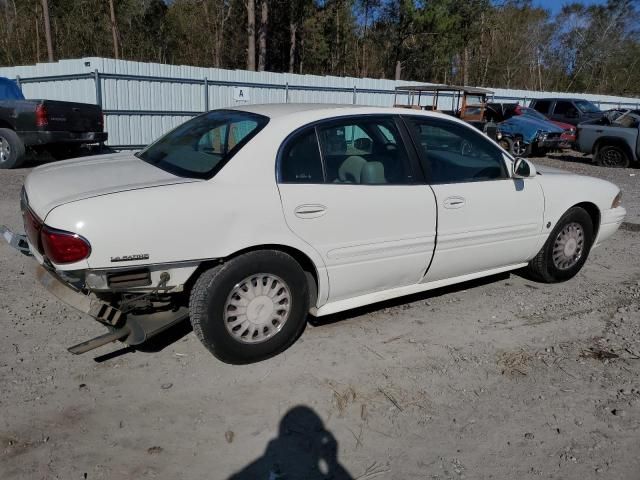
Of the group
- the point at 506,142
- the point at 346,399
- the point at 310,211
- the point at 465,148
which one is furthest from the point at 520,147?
the point at 346,399

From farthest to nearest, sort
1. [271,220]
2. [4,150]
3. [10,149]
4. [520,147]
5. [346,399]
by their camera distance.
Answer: [520,147], [4,150], [10,149], [271,220], [346,399]

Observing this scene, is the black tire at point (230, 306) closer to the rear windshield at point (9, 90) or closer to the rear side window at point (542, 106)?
the rear windshield at point (9, 90)

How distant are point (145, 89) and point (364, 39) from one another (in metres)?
26.1

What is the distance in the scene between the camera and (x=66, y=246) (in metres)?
2.89

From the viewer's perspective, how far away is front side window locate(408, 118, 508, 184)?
4.13 m

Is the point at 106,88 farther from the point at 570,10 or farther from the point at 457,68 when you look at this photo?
the point at 570,10

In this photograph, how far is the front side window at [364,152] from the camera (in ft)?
12.2

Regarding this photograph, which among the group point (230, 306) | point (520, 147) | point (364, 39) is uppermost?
point (364, 39)

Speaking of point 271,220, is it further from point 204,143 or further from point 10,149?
point 10,149

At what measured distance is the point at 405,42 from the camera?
35719 millimetres

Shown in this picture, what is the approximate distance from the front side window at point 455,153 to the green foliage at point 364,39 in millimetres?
26174

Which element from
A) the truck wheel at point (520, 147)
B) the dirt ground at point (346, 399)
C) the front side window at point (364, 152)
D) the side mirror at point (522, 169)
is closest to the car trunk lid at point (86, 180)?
the front side window at point (364, 152)

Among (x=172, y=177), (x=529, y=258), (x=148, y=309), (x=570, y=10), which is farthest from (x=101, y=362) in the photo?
(x=570, y=10)

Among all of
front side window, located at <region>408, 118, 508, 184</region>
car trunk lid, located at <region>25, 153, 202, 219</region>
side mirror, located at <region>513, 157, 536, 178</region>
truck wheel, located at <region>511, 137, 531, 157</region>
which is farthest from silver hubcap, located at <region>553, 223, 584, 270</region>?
truck wheel, located at <region>511, 137, 531, 157</region>
